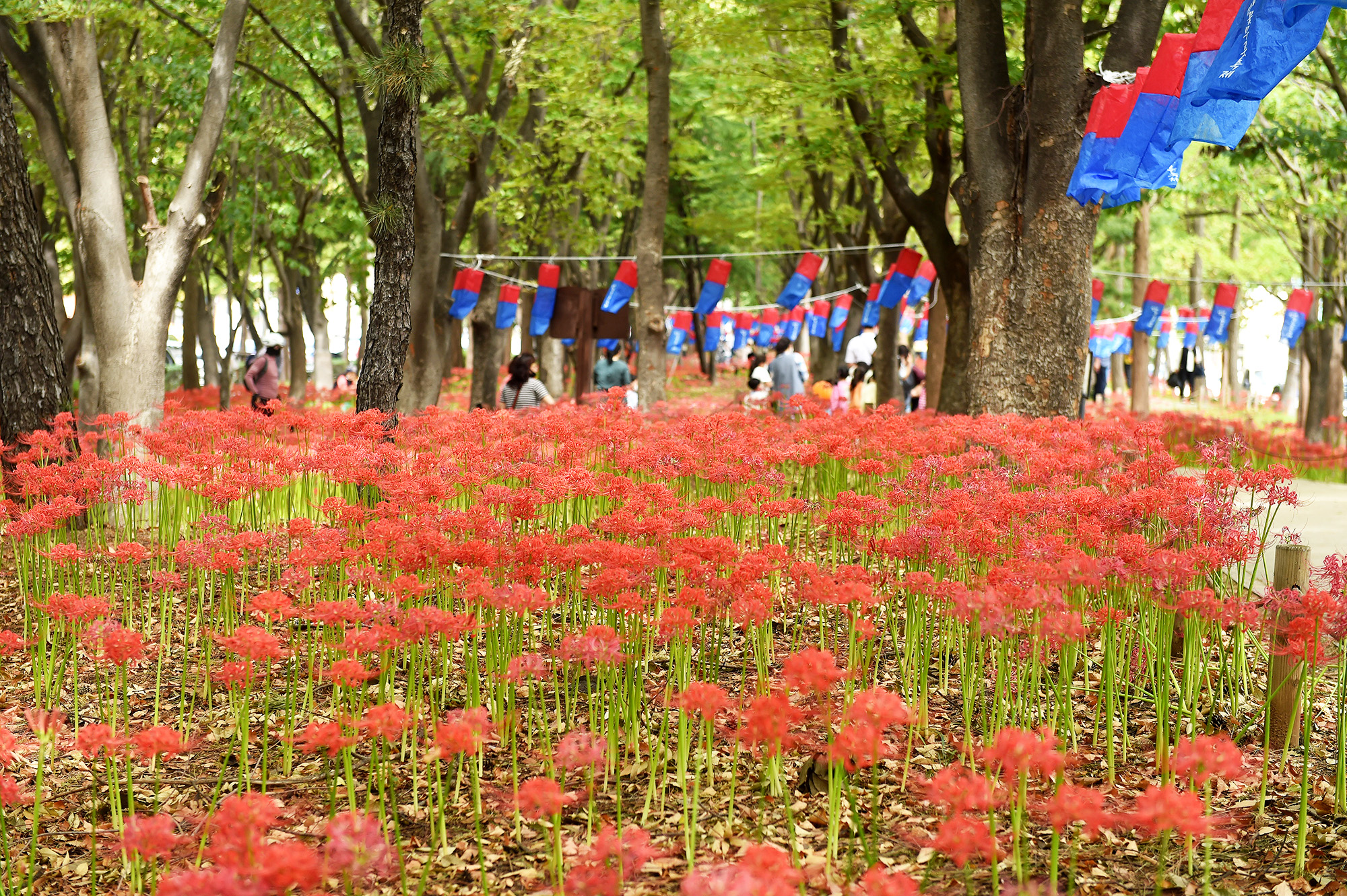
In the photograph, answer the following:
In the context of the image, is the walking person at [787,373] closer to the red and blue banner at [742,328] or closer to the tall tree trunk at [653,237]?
the tall tree trunk at [653,237]

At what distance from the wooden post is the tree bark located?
7794 millimetres

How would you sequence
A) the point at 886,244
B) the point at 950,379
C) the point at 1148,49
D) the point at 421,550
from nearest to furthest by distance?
1. the point at 421,550
2. the point at 1148,49
3. the point at 950,379
4. the point at 886,244

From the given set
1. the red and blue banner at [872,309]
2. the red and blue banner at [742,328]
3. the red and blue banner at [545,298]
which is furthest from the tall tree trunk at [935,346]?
the red and blue banner at [742,328]

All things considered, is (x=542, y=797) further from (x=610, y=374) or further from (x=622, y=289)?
(x=622, y=289)

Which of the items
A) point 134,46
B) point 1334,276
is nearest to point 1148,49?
point 1334,276

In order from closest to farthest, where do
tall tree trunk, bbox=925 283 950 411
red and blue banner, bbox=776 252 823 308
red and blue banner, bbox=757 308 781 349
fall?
tall tree trunk, bbox=925 283 950 411 < red and blue banner, bbox=776 252 823 308 < red and blue banner, bbox=757 308 781 349

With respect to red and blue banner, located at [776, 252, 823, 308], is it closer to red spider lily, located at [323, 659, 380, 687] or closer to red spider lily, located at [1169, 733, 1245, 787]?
red spider lily, located at [323, 659, 380, 687]

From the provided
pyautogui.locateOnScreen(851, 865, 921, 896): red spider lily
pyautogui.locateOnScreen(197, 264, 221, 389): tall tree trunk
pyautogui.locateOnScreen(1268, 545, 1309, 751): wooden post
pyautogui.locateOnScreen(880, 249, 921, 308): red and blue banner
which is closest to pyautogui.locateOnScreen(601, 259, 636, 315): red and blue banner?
pyautogui.locateOnScreen(880, 249, 921, 308): red and blue banner

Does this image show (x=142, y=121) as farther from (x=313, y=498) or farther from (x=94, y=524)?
(x=94, y=524)

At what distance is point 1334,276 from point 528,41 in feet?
44.5

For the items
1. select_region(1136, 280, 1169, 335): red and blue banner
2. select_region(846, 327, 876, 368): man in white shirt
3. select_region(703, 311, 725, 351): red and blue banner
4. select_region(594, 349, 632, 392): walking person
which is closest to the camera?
select_region(594, 349, 632, 392): walking person

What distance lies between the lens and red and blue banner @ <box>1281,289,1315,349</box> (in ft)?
60.7

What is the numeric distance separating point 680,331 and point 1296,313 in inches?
711

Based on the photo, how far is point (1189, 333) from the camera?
28.6m
